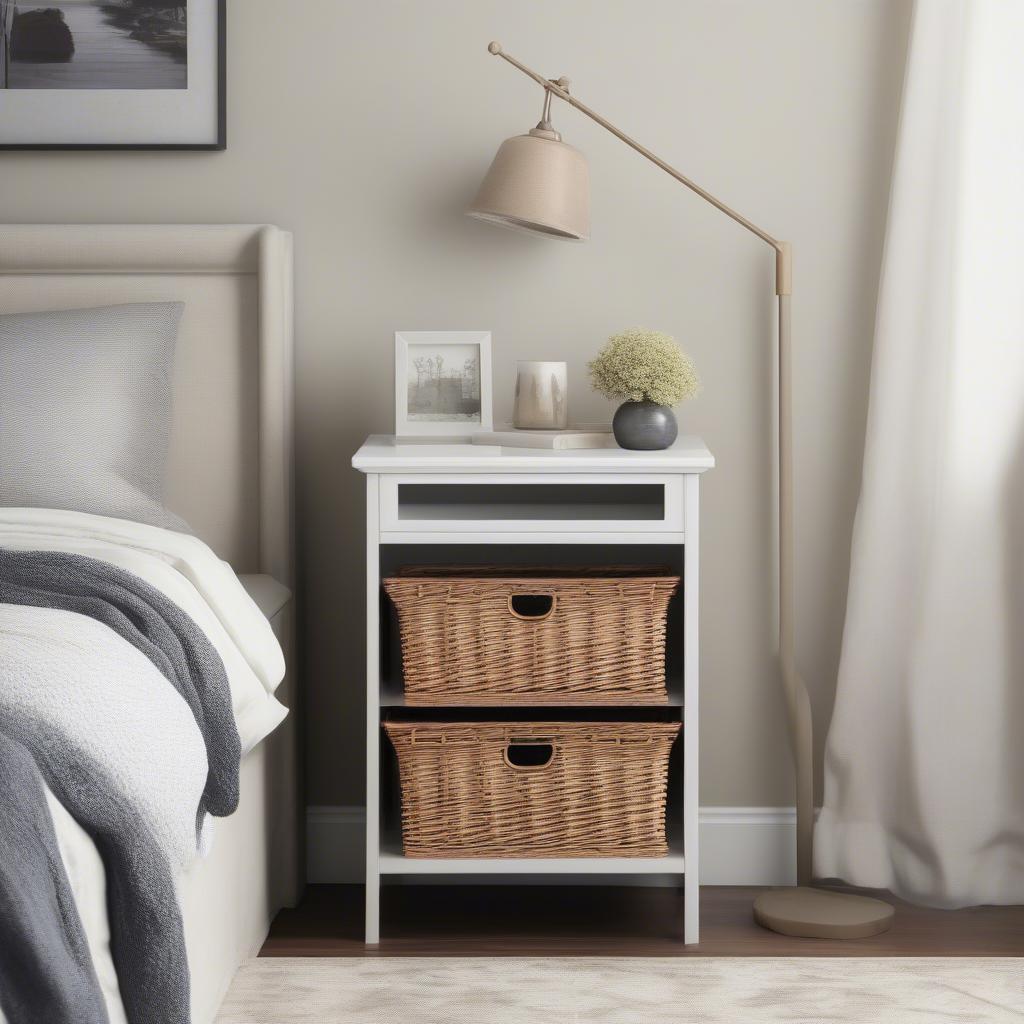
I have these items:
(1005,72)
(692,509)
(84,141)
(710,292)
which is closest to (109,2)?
(84,141)

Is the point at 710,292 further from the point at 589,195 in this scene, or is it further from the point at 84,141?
the point at 84,141

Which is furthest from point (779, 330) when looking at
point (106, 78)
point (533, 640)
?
point (106, 78)

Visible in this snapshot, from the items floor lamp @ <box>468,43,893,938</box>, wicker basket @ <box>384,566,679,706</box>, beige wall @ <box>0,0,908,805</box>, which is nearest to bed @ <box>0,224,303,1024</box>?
beige wall @ <box>0,0,908,805</box>

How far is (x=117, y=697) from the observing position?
4.12ft

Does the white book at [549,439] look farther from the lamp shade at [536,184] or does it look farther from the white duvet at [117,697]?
the white duvet at [117,697]

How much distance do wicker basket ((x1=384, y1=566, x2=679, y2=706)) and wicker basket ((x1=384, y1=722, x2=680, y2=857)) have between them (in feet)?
0.18

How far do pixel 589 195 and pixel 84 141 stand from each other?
3.26ft

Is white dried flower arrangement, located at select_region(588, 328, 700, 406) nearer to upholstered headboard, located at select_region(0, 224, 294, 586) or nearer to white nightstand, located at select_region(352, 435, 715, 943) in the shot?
white nightstand, located at select_region(352, 435, 715, 943)

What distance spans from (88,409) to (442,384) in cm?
62

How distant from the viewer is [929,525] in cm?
225

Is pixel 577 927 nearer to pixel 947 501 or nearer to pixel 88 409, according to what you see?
pixel 947 501

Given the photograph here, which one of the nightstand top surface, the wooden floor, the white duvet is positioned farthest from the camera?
the wooden floor

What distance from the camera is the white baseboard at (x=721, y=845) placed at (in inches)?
94.8

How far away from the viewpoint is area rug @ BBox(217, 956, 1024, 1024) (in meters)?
1.79
